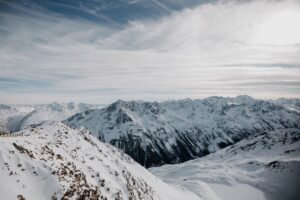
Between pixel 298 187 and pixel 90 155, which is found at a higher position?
pixel 90 155

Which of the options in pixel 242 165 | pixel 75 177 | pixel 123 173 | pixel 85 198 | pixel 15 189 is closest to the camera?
pixel 15 189

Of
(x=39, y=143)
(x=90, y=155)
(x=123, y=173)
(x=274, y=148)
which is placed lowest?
(x=274, y=148)

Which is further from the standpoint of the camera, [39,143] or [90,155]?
[90,155]

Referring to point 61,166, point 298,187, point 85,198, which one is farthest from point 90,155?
point 298,187

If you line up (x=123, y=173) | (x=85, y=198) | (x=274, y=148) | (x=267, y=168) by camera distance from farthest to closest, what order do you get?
(x=274, y=148) < (x=267, y=168) < (x=123, y=173) < (x=85, y=198)

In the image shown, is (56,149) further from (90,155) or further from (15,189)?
(15,189)

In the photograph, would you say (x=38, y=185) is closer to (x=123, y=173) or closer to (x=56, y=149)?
(x=56, y=149)

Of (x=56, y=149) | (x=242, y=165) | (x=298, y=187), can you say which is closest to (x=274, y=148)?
(x=242, y=165)
